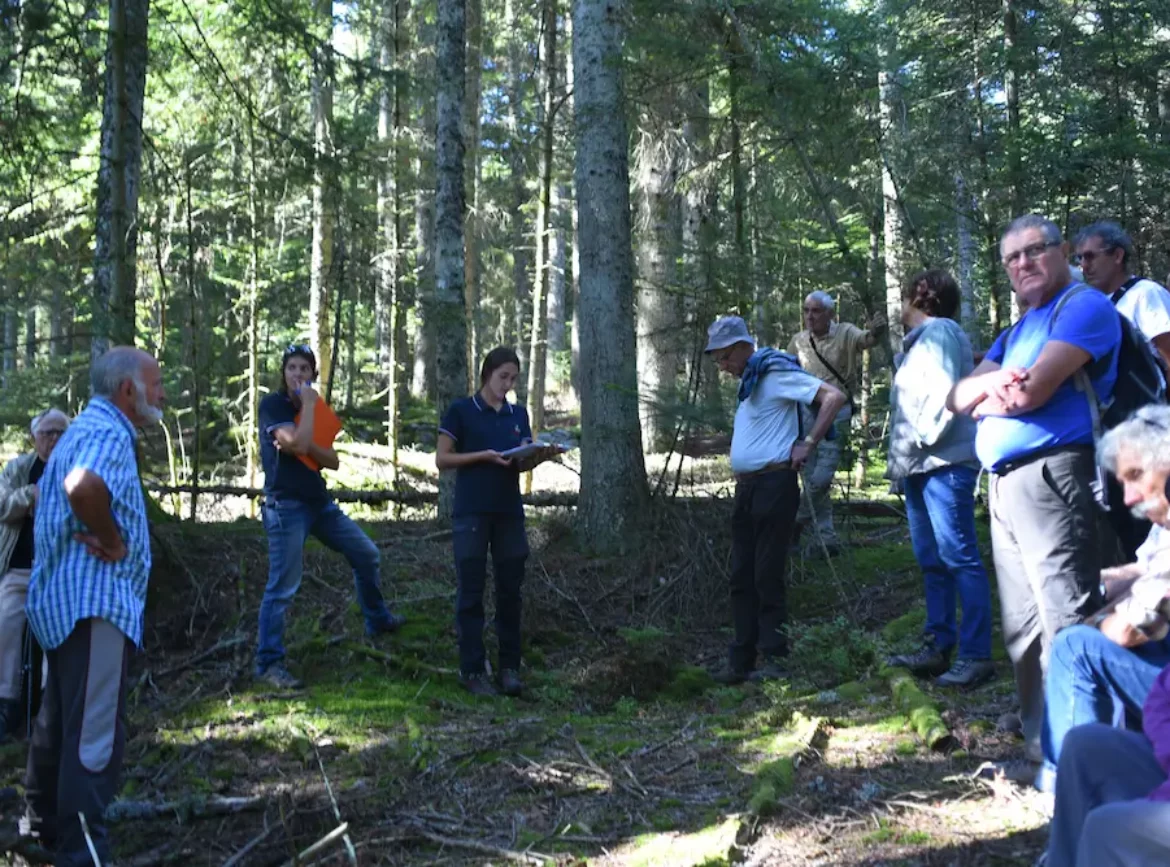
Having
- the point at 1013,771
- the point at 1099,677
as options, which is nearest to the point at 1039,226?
the point at 1099,677

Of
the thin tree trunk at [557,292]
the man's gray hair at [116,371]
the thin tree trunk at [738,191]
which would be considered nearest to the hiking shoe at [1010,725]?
the man's gray hair at [116,371]

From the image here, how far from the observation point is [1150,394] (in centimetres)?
394

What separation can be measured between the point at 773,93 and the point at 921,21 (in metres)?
6.65

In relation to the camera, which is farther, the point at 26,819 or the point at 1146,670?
the point at 26,819

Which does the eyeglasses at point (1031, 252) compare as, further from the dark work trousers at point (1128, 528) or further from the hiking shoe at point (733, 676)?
the hiking shoe at point (733, 676)

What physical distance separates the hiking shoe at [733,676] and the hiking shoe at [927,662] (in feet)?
2.95

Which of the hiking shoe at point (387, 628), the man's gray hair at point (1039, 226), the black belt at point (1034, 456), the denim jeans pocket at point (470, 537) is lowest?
the hiking shoe at point (387, 628)

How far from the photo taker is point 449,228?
1038cm

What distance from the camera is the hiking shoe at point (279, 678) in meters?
5.88

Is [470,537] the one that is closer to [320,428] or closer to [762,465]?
[320,428]

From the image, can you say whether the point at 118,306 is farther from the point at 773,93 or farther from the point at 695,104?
the point at 695,104

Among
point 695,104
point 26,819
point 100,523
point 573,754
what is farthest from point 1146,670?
point 695,104

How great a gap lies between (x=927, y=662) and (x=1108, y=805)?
3.38 meters

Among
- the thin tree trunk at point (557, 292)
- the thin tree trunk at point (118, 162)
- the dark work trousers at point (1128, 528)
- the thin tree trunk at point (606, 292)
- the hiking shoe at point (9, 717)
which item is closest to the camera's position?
the dark work trousers at point (1128, 528)
